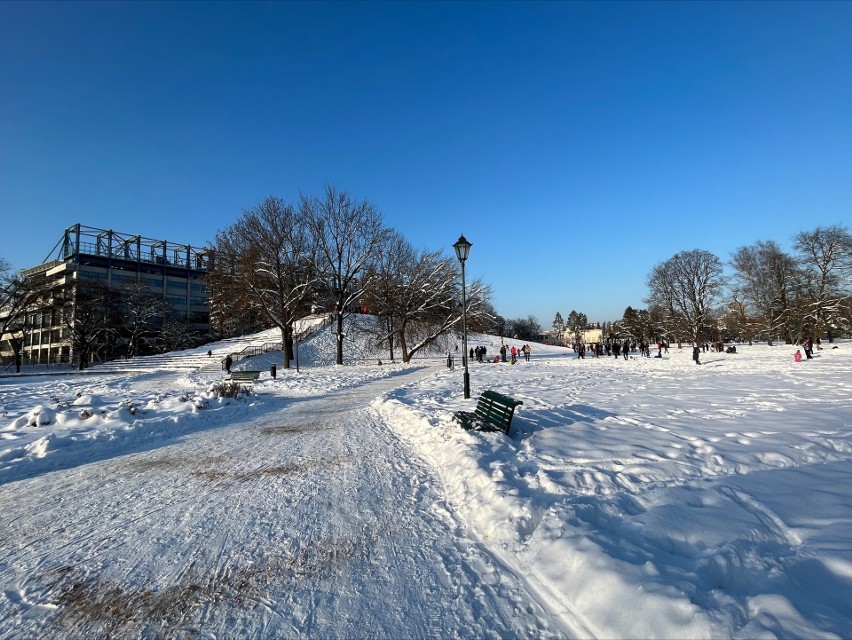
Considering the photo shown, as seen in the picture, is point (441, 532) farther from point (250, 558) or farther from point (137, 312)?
point (137, 312)

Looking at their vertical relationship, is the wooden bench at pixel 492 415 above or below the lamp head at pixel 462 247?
below

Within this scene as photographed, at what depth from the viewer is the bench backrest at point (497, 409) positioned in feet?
24.4

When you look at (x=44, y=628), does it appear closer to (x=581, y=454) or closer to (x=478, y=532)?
(x=478, y=532)

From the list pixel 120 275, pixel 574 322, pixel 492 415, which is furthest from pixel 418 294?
pixel 574 322

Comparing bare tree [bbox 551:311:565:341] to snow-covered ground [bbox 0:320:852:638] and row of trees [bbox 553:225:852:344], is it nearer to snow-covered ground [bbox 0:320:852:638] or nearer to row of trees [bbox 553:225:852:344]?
row of trees [bbox 553:225:852:344]

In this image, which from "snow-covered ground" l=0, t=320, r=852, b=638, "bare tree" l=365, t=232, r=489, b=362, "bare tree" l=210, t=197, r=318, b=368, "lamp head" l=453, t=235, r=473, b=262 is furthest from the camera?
"bare tree" l=365, t=232, r=489, b=362

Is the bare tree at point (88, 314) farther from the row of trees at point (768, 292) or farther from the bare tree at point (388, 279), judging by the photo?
the row of trees at point (768, 292)

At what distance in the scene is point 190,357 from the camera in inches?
1403

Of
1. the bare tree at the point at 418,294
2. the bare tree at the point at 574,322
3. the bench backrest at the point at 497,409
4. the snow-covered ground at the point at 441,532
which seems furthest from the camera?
the bare tree at the point at 574,322

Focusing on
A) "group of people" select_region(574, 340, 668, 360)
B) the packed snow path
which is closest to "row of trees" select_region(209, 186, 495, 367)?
"group of people" select_region(574, 340, 668, 360)

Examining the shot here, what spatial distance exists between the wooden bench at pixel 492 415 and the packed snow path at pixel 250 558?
1.99 meters

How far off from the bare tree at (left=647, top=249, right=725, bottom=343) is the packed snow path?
48.7m

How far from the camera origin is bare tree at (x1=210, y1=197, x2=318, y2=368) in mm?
28797

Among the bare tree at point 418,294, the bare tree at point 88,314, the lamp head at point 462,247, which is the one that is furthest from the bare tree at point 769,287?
the bare tree at point 88,314
